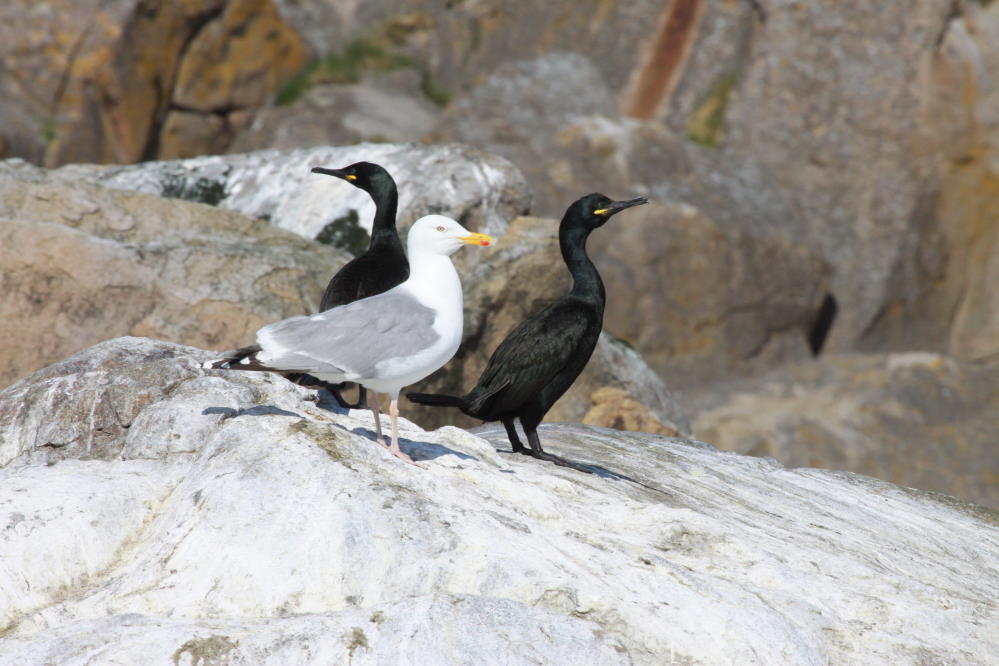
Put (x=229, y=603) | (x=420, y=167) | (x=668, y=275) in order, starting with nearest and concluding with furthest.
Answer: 1. (x=229, y=603)
2. (x=420, y=167)
3. (x=668, y=275)

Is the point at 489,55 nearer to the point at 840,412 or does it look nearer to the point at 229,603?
the point at 840,412

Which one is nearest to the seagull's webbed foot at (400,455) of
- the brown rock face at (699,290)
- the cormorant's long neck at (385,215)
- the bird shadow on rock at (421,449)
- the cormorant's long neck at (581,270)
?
the bird shadow on rock at (421,449)

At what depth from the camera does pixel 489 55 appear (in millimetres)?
21031

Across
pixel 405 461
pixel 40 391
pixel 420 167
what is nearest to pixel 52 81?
pixel 420 167

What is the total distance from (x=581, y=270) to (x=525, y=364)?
0.85m

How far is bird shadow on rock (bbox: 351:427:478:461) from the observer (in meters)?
6.33

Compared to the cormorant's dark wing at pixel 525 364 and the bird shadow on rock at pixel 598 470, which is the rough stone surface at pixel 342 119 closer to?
the cormorant's dark wing at pixel 525 364

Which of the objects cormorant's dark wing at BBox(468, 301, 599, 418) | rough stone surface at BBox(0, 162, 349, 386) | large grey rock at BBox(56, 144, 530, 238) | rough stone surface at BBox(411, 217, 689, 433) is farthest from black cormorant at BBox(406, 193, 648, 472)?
large grey rock at BBox(56, 144, 530, 238)

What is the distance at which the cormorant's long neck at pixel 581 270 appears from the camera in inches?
294

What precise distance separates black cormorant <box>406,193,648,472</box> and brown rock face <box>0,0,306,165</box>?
497 inches

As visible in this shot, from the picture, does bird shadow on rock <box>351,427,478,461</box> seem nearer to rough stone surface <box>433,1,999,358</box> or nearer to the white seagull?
the white seagull

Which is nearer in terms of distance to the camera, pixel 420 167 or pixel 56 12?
pixel 420 167

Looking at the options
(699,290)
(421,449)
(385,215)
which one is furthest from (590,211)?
(699,290)

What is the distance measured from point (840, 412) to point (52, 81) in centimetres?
1187
